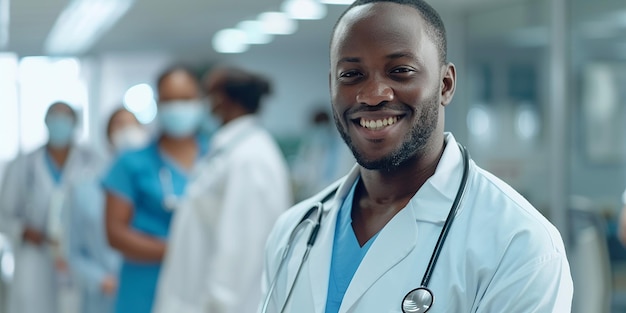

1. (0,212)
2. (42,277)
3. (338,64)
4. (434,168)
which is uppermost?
(338,64)

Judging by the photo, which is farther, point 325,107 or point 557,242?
point 325,107

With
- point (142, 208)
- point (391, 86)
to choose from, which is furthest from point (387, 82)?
point (142, 208)

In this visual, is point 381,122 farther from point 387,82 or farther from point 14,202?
point 14,202

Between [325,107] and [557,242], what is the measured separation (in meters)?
7.25

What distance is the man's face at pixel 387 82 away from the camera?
3.88ft

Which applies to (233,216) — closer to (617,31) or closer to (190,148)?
(190,148)

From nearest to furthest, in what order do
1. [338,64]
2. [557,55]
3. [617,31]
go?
[338,64] → [617,31] → [557,55]

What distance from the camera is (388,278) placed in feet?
3.87

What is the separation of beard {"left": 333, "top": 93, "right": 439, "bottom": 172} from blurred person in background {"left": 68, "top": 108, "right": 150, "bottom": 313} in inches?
115

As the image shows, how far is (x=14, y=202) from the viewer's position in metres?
4.41

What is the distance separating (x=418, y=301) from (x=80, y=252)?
124 inches

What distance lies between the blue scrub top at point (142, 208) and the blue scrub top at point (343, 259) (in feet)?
5.59

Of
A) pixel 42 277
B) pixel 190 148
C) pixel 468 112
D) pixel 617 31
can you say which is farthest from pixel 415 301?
pixel 468 112

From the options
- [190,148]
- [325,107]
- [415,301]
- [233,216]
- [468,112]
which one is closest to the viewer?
[415,301]
